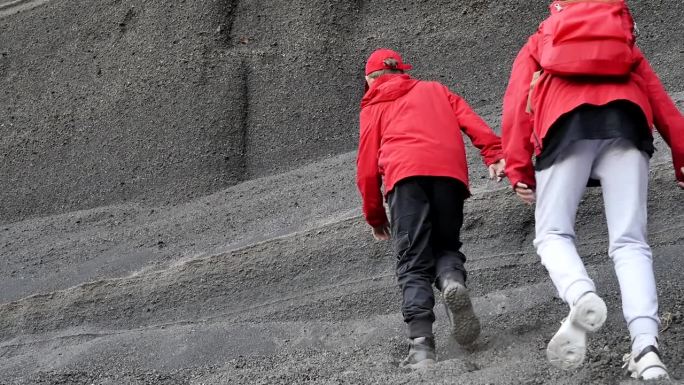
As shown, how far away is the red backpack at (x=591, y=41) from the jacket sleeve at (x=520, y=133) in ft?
0.88

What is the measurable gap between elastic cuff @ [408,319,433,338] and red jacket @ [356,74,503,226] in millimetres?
737

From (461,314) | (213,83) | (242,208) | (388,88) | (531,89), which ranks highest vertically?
(531,89)

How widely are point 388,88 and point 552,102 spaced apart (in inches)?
53.0

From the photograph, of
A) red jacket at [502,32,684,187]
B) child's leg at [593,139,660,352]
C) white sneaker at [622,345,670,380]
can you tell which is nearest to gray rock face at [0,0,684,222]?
red jacket at [502,32,684,187]

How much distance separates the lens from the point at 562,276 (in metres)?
4.37

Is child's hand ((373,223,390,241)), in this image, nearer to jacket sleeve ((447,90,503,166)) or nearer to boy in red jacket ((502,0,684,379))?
jacket sleeve ((447,90,503,166))

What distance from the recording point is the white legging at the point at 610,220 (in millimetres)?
4281

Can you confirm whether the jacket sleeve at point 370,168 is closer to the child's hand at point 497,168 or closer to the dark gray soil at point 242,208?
the child's hand at point 497,168

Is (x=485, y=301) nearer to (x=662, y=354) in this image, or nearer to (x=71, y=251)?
(x=662, y=354)

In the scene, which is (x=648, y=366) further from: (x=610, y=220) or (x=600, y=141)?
(x=600, y=141)

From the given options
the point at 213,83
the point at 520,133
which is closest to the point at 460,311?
the point at 520,133

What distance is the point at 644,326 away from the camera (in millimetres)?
4219

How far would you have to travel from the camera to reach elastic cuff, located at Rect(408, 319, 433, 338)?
529cm

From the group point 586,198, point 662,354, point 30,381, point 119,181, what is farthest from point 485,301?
point 119,181
